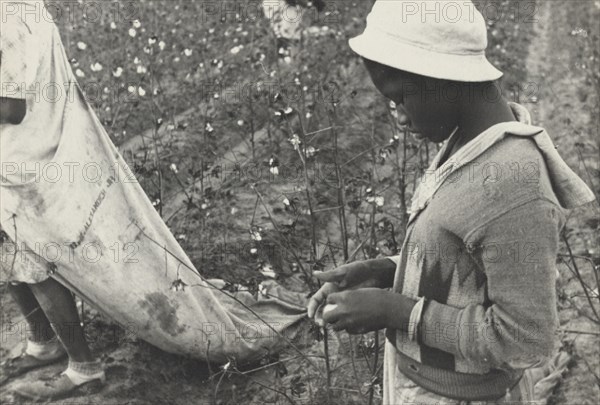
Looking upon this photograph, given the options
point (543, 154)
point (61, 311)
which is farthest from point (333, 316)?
point (61, 311)

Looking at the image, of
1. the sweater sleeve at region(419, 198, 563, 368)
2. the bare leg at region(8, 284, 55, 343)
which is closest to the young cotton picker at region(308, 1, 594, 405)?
the sweater sleeve at region(419, 198, 563, 368)

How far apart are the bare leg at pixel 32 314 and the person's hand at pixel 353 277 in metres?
1.75

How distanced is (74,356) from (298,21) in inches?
193

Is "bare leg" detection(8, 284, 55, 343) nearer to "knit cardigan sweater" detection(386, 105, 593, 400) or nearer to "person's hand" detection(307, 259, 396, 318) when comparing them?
"person's hand" detection(307, 259, 396, 318)

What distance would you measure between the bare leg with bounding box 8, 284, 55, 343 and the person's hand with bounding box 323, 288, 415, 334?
1.93 m

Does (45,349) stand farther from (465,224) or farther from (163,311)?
(465,224)

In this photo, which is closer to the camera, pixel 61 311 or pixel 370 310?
pixel 370 310

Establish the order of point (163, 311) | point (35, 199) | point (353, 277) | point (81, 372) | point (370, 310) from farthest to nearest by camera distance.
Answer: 1. point (81, 372)
2. point (163, 311)
3. point (35, 199)
4. point (353, 277)
5. point (370, 310)

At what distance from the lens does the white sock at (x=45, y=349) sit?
9.90 ft

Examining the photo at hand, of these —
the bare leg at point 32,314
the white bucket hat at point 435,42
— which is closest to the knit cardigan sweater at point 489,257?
the white bucket hat at point 435,42

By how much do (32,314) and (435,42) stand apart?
2.31 meters

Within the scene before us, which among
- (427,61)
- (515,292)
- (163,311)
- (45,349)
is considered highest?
(427,61)

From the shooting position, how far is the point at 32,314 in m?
2.96

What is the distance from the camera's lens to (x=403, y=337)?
4.38ft
